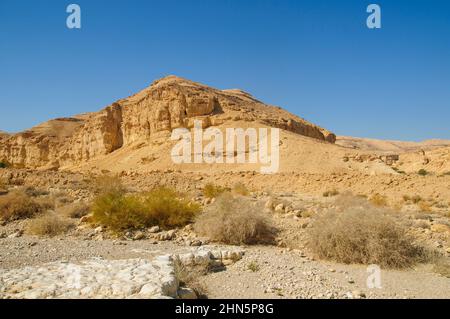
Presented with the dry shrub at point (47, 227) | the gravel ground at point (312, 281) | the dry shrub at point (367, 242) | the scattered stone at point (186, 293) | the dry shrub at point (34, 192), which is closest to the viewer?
the scattered stone at point (186, 293)

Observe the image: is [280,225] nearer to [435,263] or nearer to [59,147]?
[435,263]

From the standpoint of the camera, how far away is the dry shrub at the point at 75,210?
10.2 meters

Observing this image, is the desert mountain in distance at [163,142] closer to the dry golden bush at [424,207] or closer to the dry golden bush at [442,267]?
the dry golden bush at [424,207]

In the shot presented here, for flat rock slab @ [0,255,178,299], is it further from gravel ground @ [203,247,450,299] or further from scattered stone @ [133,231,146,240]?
scattered stone @ [133,231,146,240]

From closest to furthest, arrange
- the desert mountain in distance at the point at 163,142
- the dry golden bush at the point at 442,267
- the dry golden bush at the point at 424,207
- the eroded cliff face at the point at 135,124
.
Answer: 1. the dry golden bush at the point at 442,267
2. the dry golden bush at the point at 424,207
3. the desert mountain in distance at the point at 163,142
4. the eroded cliff face at the point at 135,124

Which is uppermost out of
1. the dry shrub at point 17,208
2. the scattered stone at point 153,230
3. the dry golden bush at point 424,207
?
the dry shrub at point 17,208

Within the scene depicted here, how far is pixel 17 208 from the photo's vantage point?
399 inches

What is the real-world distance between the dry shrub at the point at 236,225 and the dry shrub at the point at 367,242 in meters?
1.44

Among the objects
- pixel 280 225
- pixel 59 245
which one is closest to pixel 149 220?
pixel 59 245

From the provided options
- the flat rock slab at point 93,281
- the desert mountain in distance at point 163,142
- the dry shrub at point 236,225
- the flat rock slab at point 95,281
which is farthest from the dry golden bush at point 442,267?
the desert mountain in distance at point 163,142

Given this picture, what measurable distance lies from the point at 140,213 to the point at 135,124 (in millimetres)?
31557

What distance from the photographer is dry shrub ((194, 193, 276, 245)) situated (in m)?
7.31

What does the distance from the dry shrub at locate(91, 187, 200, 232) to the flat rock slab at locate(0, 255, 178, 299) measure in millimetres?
3315

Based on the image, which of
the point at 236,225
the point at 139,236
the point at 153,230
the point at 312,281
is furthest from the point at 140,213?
the point at 312,281
